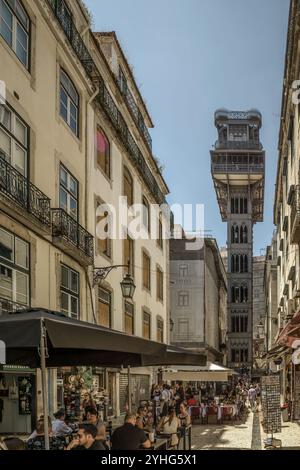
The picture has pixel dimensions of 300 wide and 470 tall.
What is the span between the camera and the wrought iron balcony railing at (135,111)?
95.4ft

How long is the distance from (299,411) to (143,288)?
8.70 meters

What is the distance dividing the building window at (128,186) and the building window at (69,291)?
854cm

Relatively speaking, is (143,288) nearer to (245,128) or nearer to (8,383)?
(8,383)

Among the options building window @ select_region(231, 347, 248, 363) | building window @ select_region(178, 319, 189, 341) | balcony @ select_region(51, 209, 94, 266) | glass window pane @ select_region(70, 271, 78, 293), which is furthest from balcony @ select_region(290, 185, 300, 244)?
building window @ select_region(231, 347, 248, 363)

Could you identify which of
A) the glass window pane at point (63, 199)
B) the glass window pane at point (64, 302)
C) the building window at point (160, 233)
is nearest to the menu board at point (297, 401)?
the building window at point (160, 233)

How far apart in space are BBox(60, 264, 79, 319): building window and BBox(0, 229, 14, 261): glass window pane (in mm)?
3578

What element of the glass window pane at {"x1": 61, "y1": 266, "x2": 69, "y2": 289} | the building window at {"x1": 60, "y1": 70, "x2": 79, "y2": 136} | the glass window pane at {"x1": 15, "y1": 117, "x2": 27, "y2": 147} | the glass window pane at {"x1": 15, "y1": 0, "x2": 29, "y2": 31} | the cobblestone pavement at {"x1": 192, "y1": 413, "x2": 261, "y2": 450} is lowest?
the cobblestone pavement at {"x1": 192, "y1": 413, "x2": 261, "y2": 450}

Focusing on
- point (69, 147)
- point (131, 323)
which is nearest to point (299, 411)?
point (131, 323)

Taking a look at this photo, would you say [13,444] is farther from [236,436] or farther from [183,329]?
[183,329]

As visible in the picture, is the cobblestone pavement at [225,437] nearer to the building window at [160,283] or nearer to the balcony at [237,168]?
the building window at [160,283]

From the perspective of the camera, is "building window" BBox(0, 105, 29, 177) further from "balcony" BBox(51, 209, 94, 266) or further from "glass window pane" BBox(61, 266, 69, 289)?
Answer: "glass window pane" BBox(61, 266, 69, 289)

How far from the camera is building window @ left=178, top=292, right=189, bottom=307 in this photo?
6419 centimetres

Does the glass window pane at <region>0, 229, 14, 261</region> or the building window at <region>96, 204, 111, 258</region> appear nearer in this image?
the glass window pane at <region>0, 229, 14, 261</region>

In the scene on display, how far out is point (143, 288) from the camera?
105 feet
